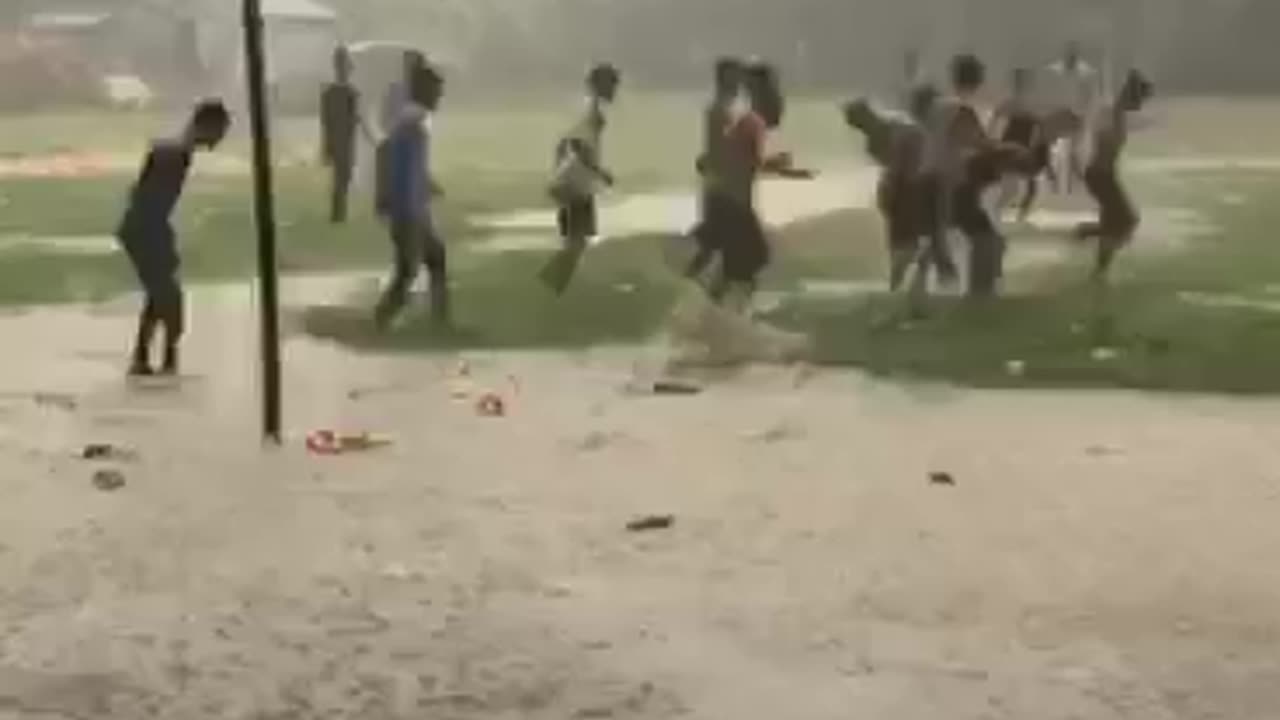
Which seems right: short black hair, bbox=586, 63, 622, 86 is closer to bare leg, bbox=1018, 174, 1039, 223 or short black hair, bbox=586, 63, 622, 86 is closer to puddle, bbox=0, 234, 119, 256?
bare leg, bbox=1018, 174, 1039, 223

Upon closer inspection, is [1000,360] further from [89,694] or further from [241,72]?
[89,694]

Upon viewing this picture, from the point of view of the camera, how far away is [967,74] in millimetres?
4352

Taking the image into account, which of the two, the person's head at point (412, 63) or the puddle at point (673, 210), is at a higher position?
the person's head at point (412, 63)

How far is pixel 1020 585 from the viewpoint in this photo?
3.08 m

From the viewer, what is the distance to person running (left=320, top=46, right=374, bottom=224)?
4.60 meters

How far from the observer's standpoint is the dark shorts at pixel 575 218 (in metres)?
4.79

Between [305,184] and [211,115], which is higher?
[211,115]

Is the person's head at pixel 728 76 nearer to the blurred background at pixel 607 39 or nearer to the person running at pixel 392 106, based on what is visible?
the blurred background at pixel 607 39

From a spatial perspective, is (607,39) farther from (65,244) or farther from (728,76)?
(65,244)

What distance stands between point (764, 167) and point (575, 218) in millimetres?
487

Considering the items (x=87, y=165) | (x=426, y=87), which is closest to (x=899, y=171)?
(x=426, y=87)

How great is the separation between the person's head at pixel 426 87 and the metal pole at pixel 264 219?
2.09 ft

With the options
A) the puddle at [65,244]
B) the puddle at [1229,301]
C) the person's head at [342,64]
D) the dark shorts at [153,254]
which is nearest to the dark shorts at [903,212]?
the puddle at [1229,301]

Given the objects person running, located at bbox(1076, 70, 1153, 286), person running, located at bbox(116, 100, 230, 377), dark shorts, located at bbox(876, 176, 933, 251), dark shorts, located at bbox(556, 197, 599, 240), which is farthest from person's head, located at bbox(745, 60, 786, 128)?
person running, located at bbox(116, 100, 230, 377)
